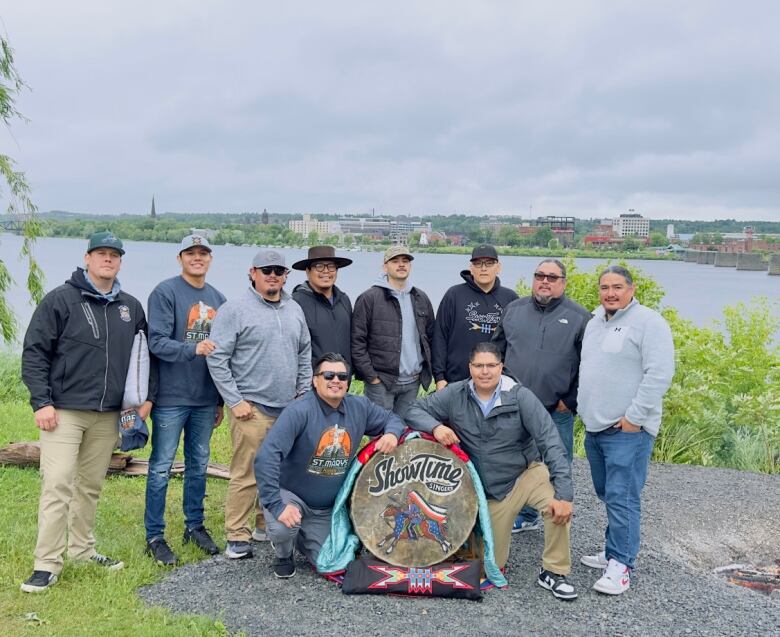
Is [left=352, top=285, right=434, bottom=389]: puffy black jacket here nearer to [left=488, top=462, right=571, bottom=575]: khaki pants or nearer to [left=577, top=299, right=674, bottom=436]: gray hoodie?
[left=488, top=462, right=571, bottom=575]: khaki pants

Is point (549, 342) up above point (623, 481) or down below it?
above

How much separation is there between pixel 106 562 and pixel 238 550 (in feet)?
3.07

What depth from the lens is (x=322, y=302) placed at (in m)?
6.41

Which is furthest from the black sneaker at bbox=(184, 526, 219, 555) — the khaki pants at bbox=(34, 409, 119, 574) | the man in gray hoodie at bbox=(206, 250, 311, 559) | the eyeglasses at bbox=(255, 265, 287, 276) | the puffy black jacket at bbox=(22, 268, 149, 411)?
the eyeglasses at bbox=(255, 265, 287, 276)

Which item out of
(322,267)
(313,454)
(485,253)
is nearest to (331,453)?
(313,454)

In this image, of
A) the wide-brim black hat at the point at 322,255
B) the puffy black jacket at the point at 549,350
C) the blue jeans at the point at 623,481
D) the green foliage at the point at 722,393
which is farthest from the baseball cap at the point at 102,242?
the green foliage at the point at 722,393

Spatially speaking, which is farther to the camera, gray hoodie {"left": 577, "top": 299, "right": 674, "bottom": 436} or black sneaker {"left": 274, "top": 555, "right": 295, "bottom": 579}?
black sneaker {"left": 274, "top": 555, "right": 295, "bottom": 579}

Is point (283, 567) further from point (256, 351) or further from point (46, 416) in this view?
point (46, 416)

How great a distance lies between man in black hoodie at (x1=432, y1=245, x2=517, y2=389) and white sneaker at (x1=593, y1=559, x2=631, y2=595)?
2111 millimetres

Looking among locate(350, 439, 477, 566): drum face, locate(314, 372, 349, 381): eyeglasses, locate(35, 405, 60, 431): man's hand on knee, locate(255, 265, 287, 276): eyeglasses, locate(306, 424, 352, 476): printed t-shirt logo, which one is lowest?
locate(350, 439, 477, 566): drum face

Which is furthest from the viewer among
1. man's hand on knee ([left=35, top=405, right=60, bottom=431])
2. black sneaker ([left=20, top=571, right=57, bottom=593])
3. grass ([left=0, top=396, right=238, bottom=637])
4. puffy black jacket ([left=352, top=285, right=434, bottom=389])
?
puffy black jacket ([left=352, top=285, right=434, bottom=389])

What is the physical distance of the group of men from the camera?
5113mm

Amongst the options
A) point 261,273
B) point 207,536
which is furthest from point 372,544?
point 261,273

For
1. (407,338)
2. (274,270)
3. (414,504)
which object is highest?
(274,270)
